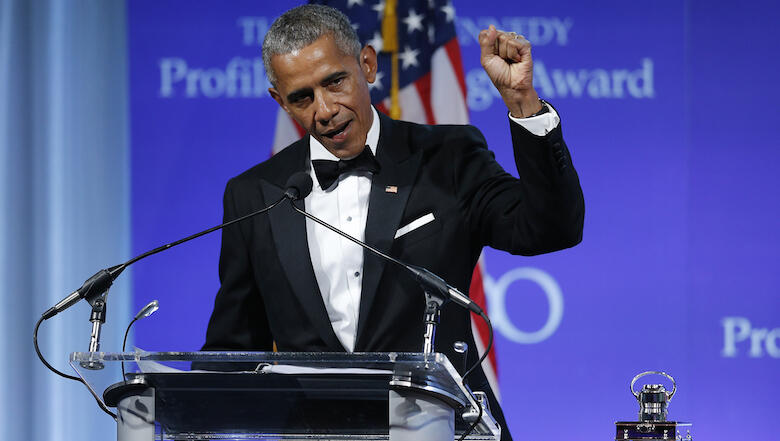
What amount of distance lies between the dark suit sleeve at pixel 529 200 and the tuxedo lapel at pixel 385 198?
0.14 meters

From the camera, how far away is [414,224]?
220cm

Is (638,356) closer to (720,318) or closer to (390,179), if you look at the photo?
(720,318)

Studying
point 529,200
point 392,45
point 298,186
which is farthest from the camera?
point 392,45

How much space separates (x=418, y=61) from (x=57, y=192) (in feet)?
5.38

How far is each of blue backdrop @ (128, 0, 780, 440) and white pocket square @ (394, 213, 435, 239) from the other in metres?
1.97

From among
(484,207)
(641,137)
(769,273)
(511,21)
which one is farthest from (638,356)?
(484,207)

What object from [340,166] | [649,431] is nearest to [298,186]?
[340,166]

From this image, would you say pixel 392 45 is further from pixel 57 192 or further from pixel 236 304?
pixel 236 304

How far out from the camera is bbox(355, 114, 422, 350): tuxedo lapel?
2.11m

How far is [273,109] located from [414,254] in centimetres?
228

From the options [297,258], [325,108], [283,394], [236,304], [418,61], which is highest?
[418,61]

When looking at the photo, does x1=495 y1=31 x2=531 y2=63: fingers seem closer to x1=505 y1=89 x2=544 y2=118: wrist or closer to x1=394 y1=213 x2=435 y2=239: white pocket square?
x1=505 y1=89 x2=544 y2=118: wrist

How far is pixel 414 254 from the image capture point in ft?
7.13

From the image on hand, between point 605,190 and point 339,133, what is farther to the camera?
point 605,190
